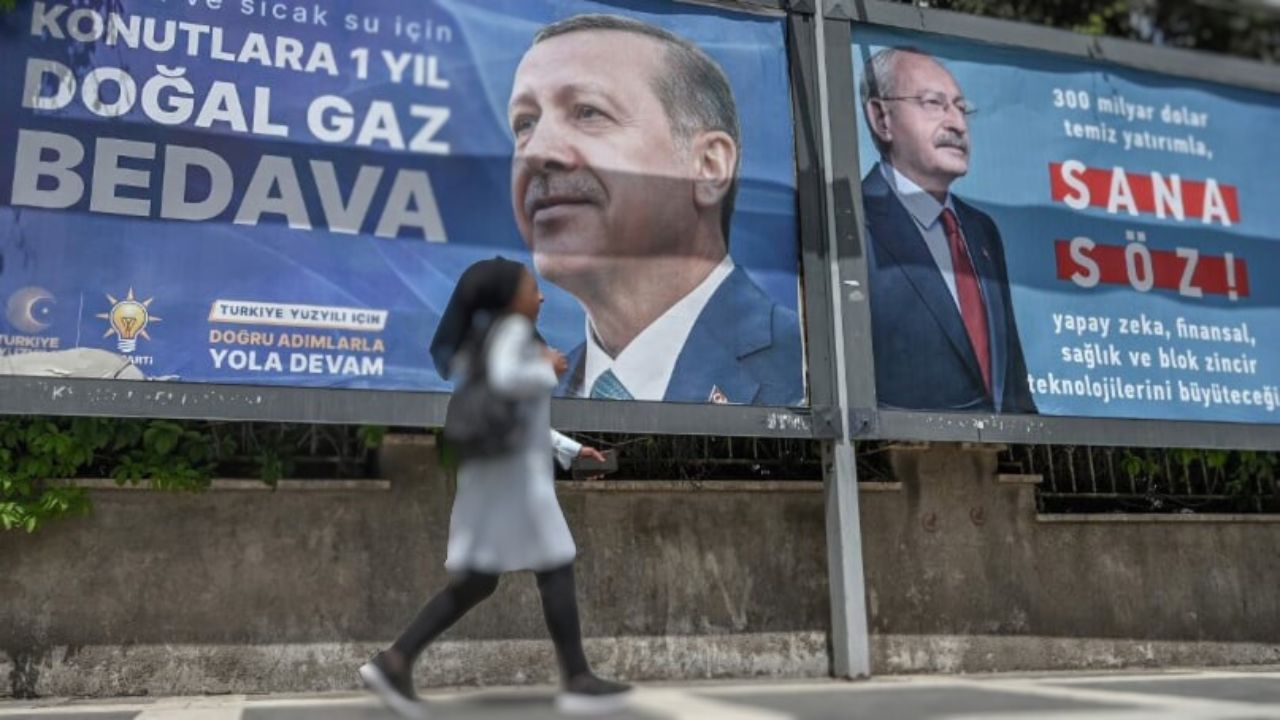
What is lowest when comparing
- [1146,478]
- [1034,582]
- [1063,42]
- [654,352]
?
[1034,582]

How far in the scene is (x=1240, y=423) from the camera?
784 cm

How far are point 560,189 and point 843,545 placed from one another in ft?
9.19

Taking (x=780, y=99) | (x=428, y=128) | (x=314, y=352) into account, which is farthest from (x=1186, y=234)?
(x=314, y=352)

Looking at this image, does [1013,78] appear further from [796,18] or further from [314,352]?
[314,352]

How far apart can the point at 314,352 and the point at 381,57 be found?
186 cm

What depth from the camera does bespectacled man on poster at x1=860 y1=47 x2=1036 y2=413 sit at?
7.27 metres

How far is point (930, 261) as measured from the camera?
24.5ft

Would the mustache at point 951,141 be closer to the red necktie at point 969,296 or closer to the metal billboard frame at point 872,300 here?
the red necktie at point 969,296

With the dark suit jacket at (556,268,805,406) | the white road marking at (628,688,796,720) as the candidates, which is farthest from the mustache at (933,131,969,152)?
the white road marking at (628,688,796,720)

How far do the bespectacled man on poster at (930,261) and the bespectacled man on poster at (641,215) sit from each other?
0.77 m

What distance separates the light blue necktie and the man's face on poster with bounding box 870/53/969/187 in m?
2.55

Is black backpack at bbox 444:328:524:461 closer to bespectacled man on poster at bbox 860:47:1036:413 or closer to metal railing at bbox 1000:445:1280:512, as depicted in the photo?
bespectacled man on poster at bbox 860:47:1036:413

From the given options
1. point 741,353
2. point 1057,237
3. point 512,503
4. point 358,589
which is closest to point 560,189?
point 741,353

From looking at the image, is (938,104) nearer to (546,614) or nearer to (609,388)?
(609,388)
